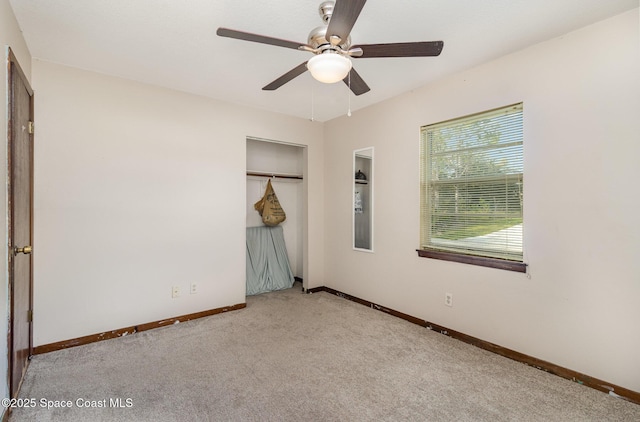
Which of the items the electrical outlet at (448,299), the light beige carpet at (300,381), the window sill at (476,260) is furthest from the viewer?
the electrical outlet at (448,299)

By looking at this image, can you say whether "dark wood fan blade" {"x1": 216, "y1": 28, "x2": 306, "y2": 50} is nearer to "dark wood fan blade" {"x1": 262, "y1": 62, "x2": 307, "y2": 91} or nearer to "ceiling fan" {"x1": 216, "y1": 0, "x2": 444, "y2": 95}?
"ceiling fan" {"x1": 216, "y1": 0, "x2": 444, "y2": 95}

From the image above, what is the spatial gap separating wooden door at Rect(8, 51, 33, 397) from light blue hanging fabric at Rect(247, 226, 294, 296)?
2325 millimetres

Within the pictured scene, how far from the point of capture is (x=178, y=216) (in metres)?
3.21

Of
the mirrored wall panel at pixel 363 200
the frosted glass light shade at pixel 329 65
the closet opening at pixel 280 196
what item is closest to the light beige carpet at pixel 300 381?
the mirrored wall panel at pixel 363 200

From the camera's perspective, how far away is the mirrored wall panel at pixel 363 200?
12.2 ft

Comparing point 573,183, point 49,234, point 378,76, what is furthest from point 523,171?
point 49,234

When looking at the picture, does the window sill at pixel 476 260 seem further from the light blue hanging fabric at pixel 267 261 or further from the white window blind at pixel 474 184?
the light blue hanging fabric at pixel 267 261

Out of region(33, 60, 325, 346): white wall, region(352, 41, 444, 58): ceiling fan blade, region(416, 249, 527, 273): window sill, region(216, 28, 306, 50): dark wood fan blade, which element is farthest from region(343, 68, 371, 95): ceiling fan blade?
region(33, 60, 325, 346): white wall

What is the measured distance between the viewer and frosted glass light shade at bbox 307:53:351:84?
1.55 meters

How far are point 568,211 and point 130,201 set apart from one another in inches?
146

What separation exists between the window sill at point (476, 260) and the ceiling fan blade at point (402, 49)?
175cm

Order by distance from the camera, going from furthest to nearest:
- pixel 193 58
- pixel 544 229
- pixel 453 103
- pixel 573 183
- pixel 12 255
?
pixel 453 103
pixel 193 58
pixel 544 229
pixel 573 183
pixel 12 255

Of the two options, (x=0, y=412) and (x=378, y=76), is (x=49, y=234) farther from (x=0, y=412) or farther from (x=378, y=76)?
(x=378, y=76)

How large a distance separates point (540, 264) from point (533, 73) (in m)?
1.47
